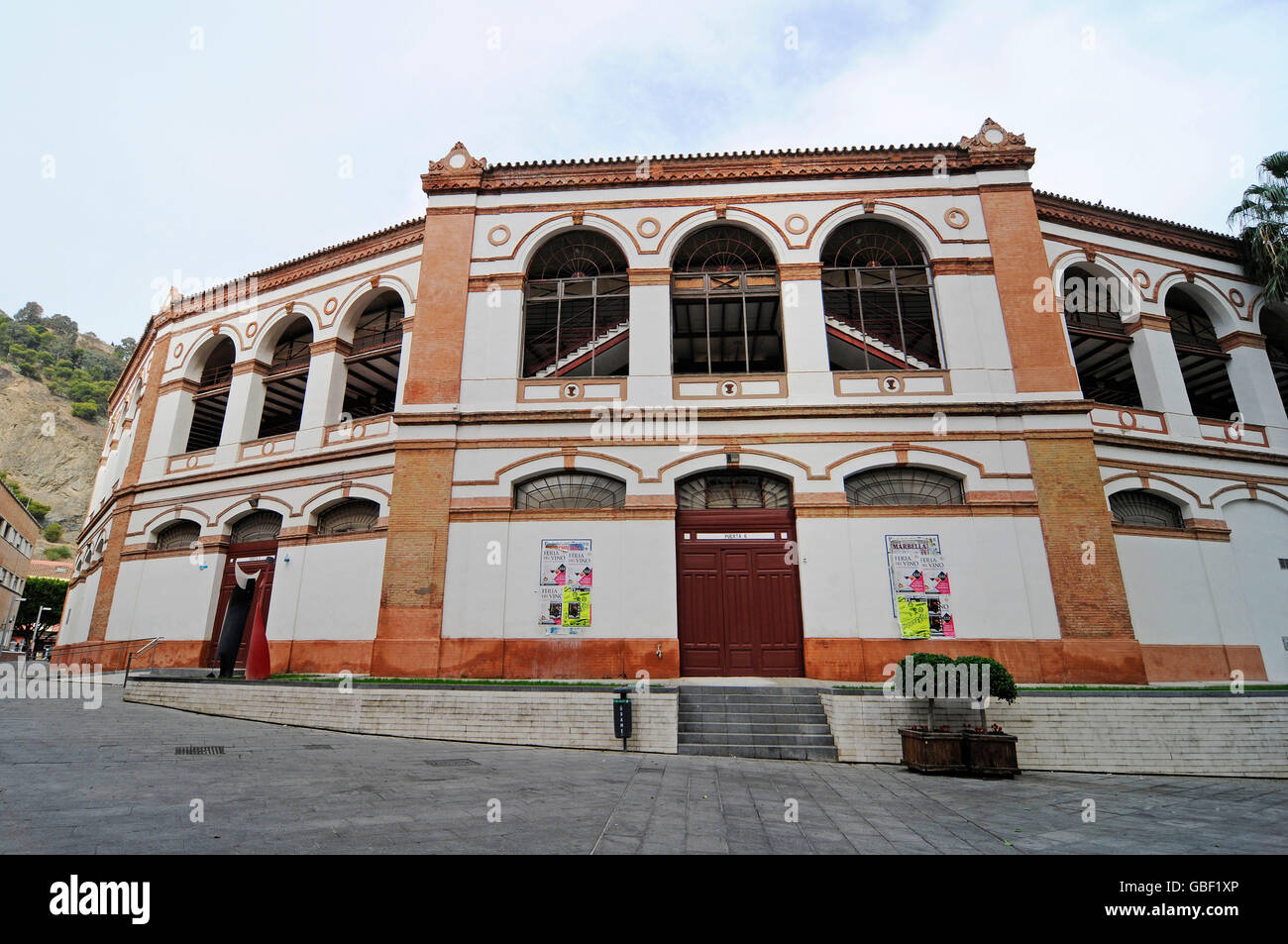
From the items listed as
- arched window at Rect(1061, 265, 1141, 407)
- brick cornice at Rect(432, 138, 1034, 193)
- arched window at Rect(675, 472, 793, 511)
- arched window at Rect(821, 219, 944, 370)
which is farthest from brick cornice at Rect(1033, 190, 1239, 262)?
arched window at Rect(675, 472, 793, 511)

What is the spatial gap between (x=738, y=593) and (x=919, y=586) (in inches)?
143

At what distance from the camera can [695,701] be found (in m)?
11.4

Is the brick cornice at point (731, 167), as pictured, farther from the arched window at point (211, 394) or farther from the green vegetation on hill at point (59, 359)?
the green vegetation on hill at point (59, 359)

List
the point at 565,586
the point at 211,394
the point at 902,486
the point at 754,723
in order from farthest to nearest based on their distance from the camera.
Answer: the point at 211,394, the point at 902,486, the point at 565,586, the point at 754,723

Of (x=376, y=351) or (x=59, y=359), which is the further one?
(x=59, y=359)

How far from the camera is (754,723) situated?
10.9 meters

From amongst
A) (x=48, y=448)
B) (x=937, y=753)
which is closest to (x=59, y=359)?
(x=48, y=448)

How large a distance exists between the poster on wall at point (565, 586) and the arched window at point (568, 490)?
3.25ft

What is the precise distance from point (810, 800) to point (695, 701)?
480 cm

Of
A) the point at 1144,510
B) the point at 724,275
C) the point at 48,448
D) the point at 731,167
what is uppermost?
the point at 48,448

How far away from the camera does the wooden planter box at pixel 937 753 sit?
8.79 m

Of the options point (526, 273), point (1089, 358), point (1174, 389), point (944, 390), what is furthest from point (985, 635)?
point (526, 273)

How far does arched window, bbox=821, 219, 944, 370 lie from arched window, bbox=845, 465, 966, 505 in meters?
2.72

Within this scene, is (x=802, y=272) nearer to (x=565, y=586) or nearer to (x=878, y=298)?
(x=878, y=298)
